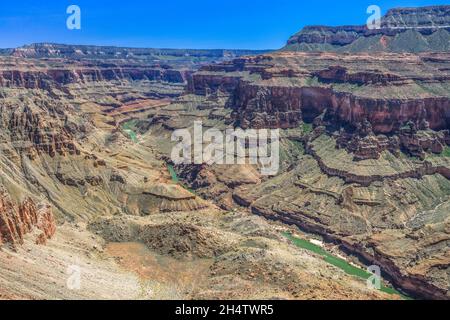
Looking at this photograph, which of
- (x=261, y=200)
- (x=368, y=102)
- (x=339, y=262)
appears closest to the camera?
(x=339, y=262)

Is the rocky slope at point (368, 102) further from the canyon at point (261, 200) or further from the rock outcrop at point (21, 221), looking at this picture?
the rock outcrop at point (21, 221)

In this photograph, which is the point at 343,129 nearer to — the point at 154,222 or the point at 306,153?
the point at 306,153

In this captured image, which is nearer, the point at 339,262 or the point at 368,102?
the point at 339,262

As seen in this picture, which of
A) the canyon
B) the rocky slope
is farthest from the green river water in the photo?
the rocky slope

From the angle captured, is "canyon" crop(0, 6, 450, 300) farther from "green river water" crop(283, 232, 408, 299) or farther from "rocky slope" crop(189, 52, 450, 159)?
"green river water" crop(283, 232, 408, 299)

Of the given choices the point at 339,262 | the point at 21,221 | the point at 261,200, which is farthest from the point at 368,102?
the point at 21,221

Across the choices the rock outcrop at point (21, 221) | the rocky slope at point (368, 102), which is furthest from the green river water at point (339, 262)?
the rock outcrop at point (21, 221)

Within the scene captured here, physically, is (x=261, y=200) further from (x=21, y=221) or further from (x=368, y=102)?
(x=21, y=221)
